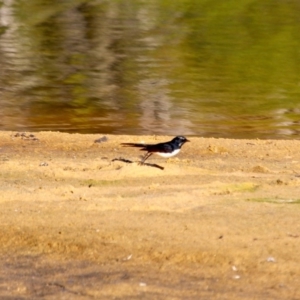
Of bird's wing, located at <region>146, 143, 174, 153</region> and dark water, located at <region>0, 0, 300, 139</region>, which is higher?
bird's wing, located at <region>146, 143, 174, 153</region>

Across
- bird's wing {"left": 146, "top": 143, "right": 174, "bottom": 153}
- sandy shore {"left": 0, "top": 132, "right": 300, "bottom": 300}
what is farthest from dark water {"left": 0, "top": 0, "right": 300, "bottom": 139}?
sandy shore {"left": 0, "top": 132, "right": 300, "bottom": 300}

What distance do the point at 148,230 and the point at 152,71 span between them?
15275 millimetres

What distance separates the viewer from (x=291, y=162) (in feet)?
30.2

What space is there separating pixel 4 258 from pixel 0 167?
2.64 m

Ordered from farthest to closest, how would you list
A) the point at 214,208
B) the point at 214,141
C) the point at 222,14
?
the point at 222,14
the point at 214,141
the point at 214,208

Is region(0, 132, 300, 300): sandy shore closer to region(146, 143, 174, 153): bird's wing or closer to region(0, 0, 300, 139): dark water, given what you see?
region(146, 143, 174, 153): bird's wing

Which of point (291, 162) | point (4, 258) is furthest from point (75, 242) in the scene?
point (291, 162)

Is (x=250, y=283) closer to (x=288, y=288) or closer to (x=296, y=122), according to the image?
(x=288, y=288)

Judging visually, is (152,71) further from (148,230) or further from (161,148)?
(148,230)

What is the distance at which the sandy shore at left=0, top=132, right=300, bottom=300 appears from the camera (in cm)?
492

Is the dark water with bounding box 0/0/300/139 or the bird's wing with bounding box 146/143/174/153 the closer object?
the bird's wing with bounding box 146/143/174/153

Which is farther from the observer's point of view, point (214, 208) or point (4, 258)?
point (214, 208)

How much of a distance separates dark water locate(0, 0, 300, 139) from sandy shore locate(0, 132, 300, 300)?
4.96m

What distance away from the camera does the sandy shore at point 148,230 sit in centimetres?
492
